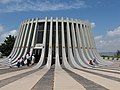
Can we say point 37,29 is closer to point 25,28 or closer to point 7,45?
point 25,28

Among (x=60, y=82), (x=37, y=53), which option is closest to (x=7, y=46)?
(x=37, y=53)

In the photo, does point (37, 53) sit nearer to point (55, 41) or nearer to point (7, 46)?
point (55, 41)

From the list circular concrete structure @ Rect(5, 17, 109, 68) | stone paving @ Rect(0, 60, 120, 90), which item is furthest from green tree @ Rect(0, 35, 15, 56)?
stone paving @ Rect(0, 60, 120, 90)

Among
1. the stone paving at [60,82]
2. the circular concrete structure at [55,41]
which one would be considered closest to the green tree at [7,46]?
the circular concrete structure at [55,41]

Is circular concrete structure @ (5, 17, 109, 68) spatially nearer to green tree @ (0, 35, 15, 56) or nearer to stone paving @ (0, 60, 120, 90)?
stone paving @ (0, 60, 120, 90)

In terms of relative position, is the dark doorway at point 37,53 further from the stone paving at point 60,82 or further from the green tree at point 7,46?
the green tree at point 7,46

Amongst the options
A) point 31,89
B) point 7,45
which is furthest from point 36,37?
point 7,45

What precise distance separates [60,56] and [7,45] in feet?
132

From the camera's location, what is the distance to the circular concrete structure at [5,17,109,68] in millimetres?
39844

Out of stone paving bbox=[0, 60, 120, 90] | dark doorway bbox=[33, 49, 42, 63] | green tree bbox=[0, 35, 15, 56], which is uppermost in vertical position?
green tree bbox=[0, 35, 15, 56]

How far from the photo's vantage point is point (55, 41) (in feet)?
135

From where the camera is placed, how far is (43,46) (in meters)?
40.3

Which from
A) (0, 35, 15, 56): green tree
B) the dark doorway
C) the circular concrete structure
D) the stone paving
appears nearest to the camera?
the stone paving

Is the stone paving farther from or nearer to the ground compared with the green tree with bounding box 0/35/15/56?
nearer to the ground
